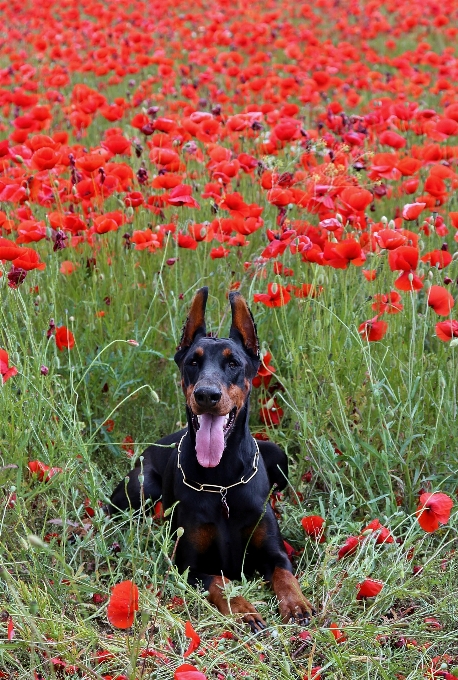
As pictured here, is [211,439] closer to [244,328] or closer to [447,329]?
[244,328]

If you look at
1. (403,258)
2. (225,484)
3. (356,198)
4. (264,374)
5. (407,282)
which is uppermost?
(356,198)

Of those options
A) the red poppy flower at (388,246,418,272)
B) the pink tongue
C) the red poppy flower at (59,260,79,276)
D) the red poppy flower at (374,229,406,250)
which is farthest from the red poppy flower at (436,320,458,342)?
the red poppy flower at (59,260,79,276)

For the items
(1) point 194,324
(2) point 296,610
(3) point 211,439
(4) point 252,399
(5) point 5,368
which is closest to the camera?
(5) point 5,368

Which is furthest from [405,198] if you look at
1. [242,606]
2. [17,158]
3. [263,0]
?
[263,0]

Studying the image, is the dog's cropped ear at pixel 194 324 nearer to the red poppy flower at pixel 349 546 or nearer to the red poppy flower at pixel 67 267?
the red poppy flower at pixel 349 546

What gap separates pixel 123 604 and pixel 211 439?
104cm

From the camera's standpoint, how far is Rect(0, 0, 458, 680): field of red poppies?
3066mm

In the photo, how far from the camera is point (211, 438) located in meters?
3.46

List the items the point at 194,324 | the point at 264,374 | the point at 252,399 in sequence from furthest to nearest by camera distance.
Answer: the point at 252,399
the point at 264,374
the point at 194,324

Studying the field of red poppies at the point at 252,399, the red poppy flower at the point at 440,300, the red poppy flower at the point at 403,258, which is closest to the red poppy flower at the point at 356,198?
the field of red poppies at the point at 252,399

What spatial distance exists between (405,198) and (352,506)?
3116 millimetres

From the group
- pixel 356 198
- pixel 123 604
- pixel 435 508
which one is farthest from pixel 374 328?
pixel 123 604

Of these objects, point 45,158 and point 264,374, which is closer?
point 264,374

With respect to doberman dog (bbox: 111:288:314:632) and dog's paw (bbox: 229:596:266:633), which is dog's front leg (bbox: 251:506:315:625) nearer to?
doberman dog (bbox: 111:288:314:632)
